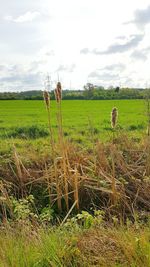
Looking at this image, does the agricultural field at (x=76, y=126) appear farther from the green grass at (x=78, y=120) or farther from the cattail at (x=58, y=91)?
the cattail at (x=58, y=91)

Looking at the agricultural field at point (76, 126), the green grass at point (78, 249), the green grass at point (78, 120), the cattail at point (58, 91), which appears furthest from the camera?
the green grass at point (78, 120)

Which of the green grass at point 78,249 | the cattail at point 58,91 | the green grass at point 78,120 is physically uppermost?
the cattail at point 58,91

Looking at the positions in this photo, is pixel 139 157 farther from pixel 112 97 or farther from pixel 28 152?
pixel 112 97

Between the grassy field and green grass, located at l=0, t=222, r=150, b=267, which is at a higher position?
green grass, located at l=0, t=222, r=150, b=267

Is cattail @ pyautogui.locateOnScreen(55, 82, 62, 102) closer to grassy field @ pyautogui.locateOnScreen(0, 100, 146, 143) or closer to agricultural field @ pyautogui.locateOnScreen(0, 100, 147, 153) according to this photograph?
agricultural field @ pyautogui.locateOnScreen(0, 100, 147, 153)

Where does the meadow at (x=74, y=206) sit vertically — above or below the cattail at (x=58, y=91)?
below

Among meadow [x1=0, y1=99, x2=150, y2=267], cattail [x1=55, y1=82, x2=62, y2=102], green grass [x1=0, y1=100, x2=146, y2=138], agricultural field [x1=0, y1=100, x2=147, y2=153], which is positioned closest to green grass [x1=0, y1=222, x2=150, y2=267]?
meadow [x1=0, y1=99, x2=150, y2=267]

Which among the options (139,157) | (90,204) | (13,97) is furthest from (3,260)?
(13,97)

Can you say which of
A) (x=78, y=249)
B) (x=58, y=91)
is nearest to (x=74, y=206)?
(x=58, y=91)

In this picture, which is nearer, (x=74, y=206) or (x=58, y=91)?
(x=58, y=91)

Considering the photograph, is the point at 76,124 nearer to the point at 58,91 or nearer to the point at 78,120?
the point at 78,120

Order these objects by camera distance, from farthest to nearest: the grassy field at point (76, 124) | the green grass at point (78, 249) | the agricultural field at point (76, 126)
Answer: the grassy field at point (76, 124) < the agricultural field at point (76, 126) < the green grass at point (78, 249)

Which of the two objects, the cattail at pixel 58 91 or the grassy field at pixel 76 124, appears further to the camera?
the grassy field at pixel 76 124

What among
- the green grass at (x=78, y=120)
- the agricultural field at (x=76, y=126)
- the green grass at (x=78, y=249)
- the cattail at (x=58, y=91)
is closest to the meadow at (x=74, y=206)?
the green grass at (x=78, y=249)
